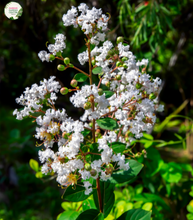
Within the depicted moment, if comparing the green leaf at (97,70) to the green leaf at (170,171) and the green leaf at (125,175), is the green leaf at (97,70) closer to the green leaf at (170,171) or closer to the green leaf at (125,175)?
the green leaf at (125,175)

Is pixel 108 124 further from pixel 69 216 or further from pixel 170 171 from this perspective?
pixel 170 171

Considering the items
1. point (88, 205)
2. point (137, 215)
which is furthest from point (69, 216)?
point (137, 215)

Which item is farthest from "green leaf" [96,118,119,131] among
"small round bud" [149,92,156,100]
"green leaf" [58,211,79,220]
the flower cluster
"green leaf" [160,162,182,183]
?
"green leaf" [160,162,182,183]

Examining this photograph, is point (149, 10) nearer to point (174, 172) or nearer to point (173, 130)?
point (174, 172)

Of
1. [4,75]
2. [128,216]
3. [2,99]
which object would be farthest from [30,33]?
[2,99]

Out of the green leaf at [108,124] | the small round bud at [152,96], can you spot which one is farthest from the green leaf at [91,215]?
the small round bud at [152,96]

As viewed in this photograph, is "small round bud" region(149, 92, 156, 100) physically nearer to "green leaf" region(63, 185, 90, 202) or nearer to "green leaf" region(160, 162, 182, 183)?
"green leaf" region(63, 185, 90, 202)

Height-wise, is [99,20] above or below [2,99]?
below
